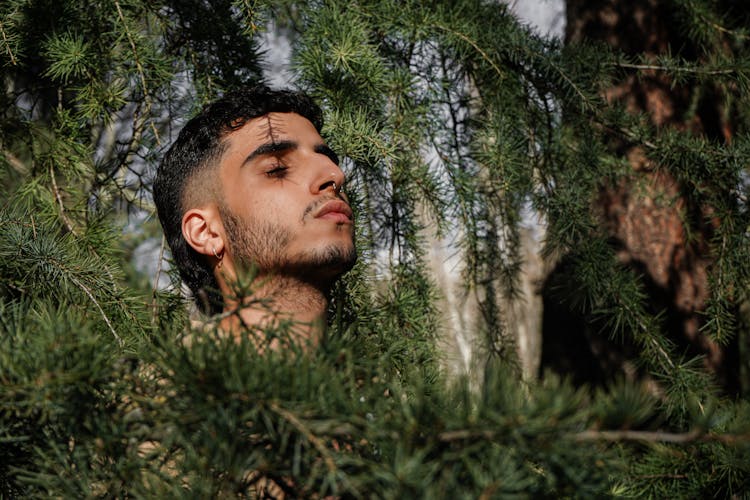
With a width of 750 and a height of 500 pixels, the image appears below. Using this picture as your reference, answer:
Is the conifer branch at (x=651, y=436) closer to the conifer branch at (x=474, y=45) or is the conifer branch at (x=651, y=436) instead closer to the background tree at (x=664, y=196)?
the conifer branch at (x=474, y=45)

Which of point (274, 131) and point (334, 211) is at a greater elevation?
point (274, 131)

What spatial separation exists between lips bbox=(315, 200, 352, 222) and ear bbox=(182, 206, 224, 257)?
19 cm

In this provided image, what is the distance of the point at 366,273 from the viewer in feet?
4.17

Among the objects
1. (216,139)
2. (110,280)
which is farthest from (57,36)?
(110,280)

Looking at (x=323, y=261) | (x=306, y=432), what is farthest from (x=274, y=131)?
(x=306, y=432)

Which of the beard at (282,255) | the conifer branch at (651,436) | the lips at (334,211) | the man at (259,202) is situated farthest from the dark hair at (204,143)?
the conifer branch at (651,436)

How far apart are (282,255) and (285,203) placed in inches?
3.3

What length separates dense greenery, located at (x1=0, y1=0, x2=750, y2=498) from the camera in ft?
1.62

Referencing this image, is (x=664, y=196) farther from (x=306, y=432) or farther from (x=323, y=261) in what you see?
(x=306, y=432)

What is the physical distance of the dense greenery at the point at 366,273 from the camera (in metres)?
0.49

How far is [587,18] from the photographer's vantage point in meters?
2.12

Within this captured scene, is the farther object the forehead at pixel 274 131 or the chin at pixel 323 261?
the forehead at pixel 274 131

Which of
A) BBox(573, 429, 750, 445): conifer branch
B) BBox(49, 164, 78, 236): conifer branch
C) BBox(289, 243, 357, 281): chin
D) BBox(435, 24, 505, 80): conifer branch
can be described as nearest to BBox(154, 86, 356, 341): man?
BBox(289, 243, 357, 281): chin

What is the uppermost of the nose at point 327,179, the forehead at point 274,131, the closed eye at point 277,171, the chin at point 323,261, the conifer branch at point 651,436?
the forehead at point 274,131
